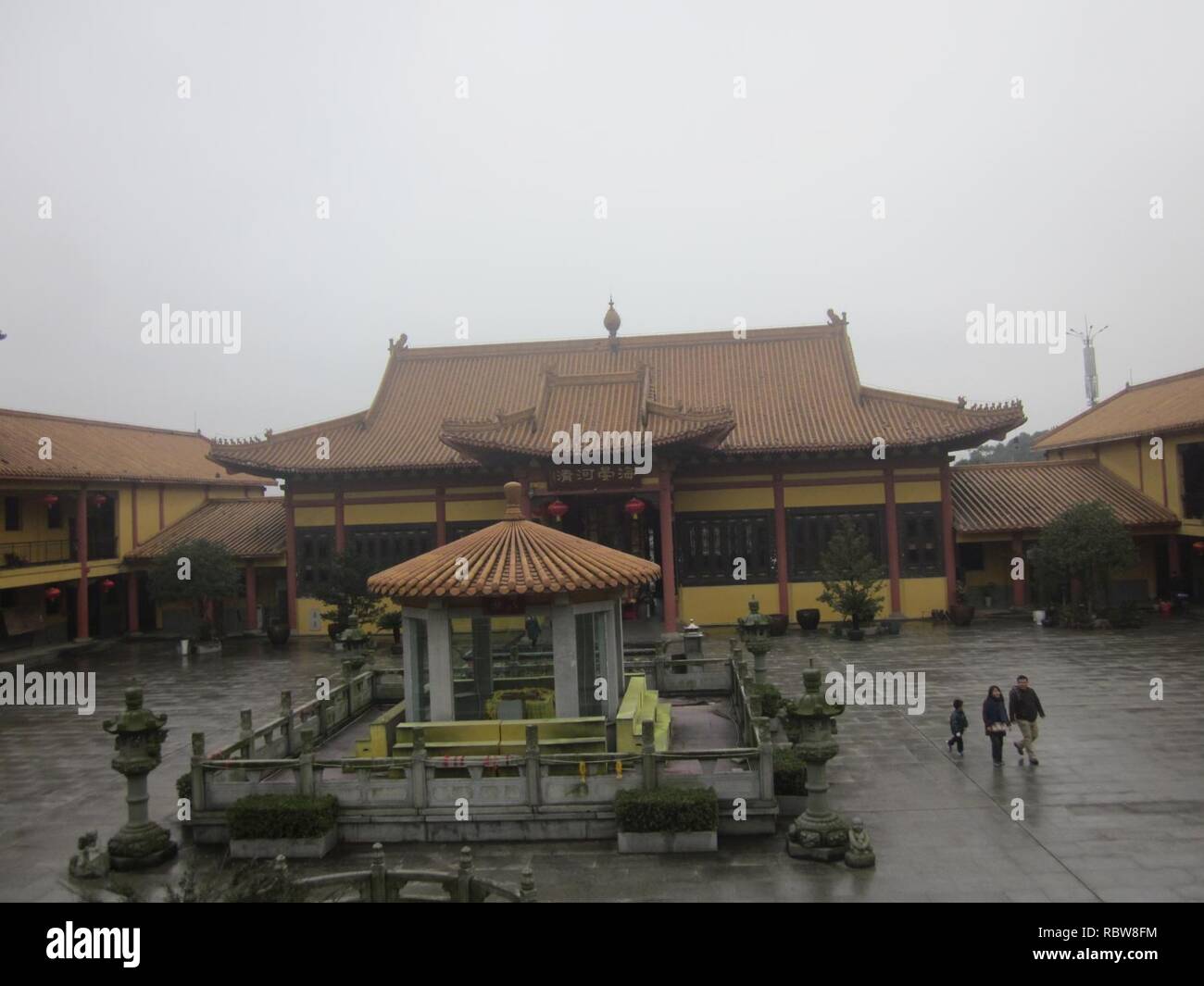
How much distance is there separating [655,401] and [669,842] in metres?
18.5

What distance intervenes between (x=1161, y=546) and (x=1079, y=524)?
5.19 metres

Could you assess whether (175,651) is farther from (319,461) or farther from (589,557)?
(589,557)

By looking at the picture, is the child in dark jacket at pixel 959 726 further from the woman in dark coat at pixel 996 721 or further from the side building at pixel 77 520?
the side building at pixel 77 520

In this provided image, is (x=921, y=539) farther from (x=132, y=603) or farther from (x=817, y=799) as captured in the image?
(x=132, y=603)

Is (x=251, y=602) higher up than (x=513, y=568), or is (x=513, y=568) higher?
(x=513, y=568)

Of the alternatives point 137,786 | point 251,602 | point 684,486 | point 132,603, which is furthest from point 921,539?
point 132,603

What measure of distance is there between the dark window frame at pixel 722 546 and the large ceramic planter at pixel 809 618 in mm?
1331

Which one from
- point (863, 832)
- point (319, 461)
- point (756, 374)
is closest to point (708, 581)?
point (756, 374)

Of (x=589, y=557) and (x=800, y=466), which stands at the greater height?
(x=800, y=466)

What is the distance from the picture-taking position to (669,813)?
941 centimetres

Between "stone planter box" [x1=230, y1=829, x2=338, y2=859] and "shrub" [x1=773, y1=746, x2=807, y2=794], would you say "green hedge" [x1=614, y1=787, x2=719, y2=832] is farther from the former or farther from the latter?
"stone planter box" [x1=230, y1=829, x2=338, y2=859]

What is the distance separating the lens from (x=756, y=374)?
3019 centimetres

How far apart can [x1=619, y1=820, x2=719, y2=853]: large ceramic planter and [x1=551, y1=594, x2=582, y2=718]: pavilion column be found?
230cm

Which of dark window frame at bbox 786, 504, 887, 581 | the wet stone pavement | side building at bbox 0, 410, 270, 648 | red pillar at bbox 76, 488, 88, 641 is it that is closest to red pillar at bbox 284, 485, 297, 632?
side building at bbox 0, 410, 270, 648
